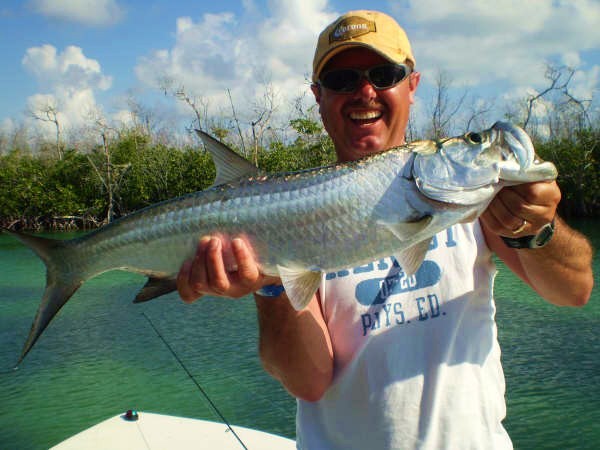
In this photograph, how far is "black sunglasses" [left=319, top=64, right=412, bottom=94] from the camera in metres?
3.01

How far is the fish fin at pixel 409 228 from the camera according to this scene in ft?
7.38

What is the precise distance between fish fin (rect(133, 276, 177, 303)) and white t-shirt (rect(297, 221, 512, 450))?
79 cm

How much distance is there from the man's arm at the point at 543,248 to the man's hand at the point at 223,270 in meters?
1.11

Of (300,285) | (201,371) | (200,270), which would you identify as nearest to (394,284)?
(300,285)

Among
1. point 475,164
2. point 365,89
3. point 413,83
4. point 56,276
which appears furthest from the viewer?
point 413,83

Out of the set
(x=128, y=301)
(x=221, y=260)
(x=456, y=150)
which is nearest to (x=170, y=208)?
(x=221, y=260)

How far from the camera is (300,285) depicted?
2357 mm

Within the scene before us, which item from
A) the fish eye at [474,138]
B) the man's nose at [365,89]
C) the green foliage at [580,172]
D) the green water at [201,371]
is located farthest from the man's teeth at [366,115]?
the green foliage at [580,172]

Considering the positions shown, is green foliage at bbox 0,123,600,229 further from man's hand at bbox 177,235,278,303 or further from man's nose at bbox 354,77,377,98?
man's hand at bbox 177,235,278,303

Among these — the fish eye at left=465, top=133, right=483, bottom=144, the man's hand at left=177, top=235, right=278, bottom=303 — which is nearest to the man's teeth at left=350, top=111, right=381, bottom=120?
the fish eye at left=465, top=133, right=483, bottom=144

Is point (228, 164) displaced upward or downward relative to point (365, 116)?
downward

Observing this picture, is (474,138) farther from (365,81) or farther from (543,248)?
(365,81)

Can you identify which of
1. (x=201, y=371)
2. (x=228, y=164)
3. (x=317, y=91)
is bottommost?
(x=201, y=371)

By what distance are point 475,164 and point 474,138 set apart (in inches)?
5.1
